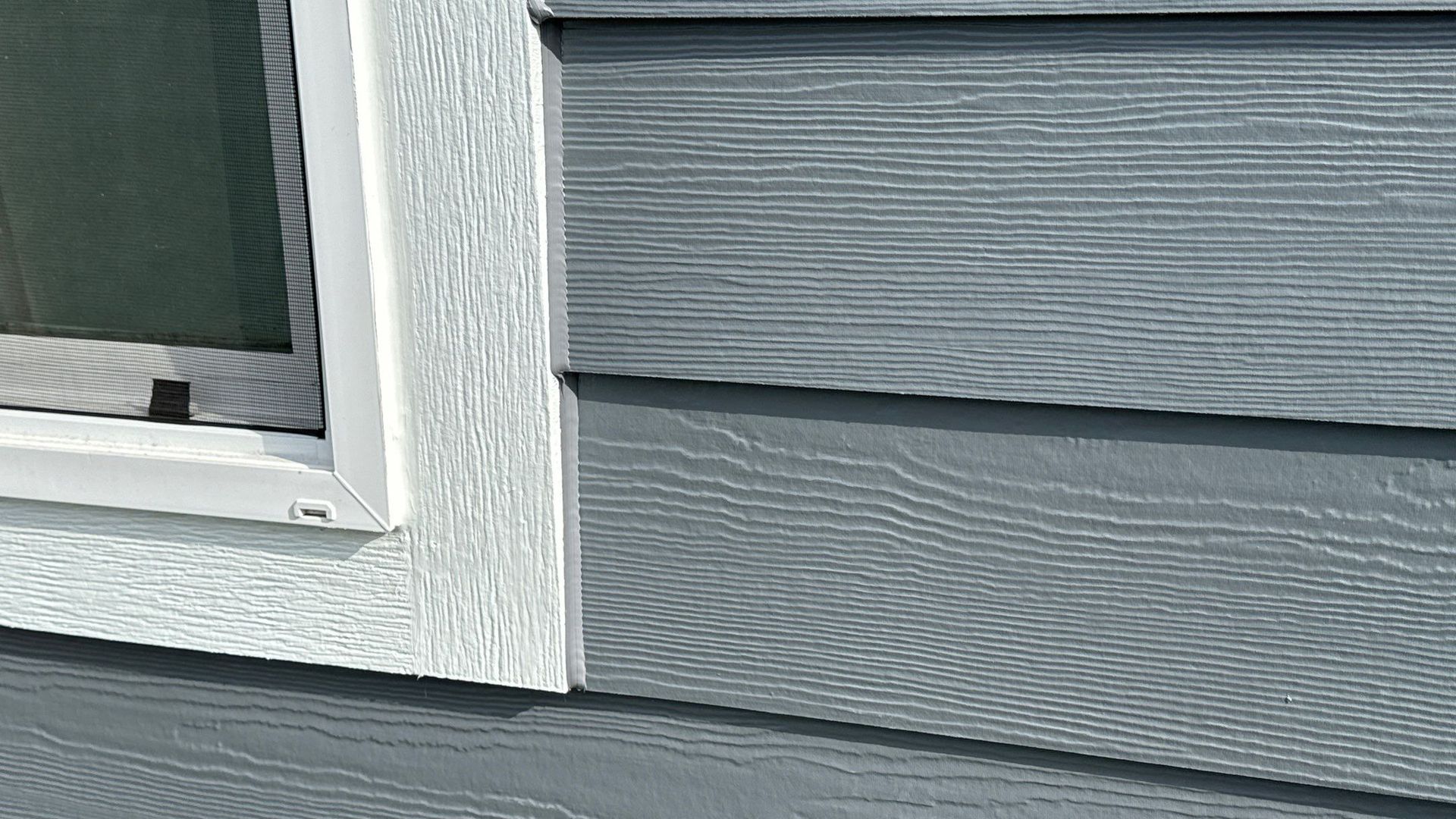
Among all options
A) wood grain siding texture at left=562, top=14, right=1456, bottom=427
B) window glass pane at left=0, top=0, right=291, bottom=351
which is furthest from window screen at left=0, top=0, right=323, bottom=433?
wood grain siding texture at left=562, top=14, right=1456, bottom=427

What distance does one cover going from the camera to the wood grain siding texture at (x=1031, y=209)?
0.69 meters

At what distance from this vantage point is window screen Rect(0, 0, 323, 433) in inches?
33.0

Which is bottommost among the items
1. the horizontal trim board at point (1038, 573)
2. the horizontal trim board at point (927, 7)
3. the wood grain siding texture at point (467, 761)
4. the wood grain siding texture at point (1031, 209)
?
the wood grain siding texture at point (467, 761)

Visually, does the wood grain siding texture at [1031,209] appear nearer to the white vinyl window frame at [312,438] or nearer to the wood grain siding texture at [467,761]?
the white vinyl window frame at [312,438]

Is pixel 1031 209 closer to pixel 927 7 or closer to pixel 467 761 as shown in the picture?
pixel 927 7

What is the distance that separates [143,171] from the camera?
2.87ft

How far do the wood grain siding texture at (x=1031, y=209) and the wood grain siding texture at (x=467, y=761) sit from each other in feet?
1.05

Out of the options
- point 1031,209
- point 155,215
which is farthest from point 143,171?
point 1031,209

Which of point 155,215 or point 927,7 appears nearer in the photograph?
point 927,7

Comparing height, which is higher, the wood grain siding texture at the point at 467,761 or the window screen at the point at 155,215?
the window screen at the point at 155,215

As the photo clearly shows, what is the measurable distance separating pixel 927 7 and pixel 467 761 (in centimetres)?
77

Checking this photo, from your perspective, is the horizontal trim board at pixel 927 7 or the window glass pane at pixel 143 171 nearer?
the horizontal trim board at pixel 927 7

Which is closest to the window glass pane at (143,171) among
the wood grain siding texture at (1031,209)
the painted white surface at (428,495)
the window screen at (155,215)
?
the window screen at (155,215)

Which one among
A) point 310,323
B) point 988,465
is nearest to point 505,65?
point 310,323
